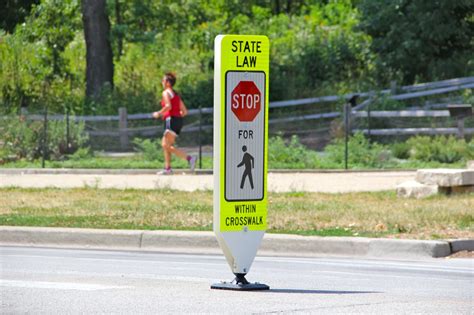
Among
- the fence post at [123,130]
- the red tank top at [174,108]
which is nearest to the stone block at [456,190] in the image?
the red tank top at [174,108]

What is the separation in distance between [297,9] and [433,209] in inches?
1397

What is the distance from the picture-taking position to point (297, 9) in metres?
51.1

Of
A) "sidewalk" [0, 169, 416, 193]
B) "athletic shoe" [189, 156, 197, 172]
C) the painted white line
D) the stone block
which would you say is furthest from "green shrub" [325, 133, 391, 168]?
the painted white line

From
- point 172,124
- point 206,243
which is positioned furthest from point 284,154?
point 206,243

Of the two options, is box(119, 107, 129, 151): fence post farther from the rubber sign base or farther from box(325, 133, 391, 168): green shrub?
the rubber sign base

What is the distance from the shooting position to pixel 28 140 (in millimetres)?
27625

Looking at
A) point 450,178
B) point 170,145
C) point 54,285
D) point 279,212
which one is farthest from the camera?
point 170,145


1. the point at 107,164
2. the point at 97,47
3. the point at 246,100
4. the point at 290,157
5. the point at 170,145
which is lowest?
the point at 107,164

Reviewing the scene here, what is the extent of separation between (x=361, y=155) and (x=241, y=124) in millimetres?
15917

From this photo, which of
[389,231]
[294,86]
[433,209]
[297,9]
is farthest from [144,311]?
[297,9]

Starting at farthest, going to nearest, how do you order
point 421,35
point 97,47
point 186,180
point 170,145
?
point 97,47 → point 421,35 → point 170,145 → point 186,180

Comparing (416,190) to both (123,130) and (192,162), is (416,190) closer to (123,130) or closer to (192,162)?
(192,162)

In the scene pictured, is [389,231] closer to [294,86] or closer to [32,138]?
[32,138]

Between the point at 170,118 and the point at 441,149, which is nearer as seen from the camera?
the point at 170,118
